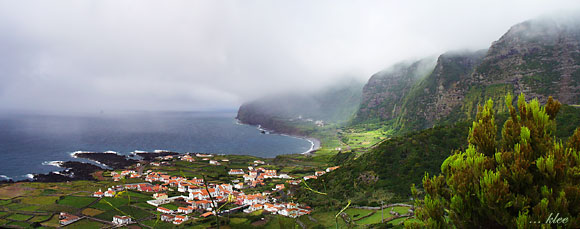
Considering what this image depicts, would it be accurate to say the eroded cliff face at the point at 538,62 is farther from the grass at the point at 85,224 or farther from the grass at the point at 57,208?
the grass at the point at 57,208

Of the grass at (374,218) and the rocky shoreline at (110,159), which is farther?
the rocky shoreline at (110,159)

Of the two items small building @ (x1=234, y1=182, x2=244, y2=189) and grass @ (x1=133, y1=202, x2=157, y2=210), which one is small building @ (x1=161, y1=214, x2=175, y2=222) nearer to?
grass @ (x1=133, y1=202, x2=157, y2=210)

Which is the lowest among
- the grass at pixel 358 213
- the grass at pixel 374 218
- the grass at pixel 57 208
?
the grass at pixel 57 208

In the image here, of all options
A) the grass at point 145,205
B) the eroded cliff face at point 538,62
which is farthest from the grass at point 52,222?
the eroded cliff face at point 538,62

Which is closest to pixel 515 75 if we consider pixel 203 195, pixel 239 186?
pixel 239 186

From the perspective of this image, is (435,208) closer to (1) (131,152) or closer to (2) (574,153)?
(2) (574,153)

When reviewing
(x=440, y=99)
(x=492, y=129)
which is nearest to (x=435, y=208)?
(x=492, y=129)
